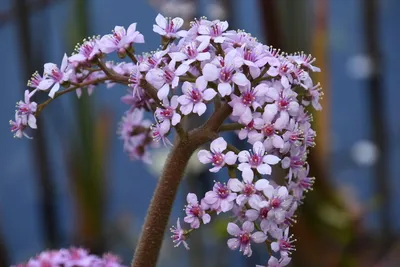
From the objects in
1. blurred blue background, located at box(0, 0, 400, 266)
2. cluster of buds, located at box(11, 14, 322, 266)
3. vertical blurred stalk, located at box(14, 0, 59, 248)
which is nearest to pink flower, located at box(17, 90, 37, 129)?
cluster of buds, located at box(11, 14, 322, 266)

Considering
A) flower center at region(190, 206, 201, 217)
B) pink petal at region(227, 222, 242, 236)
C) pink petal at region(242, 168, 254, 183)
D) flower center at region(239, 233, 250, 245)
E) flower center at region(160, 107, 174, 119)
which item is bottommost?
flower center at region(239, 233, 250, 245)

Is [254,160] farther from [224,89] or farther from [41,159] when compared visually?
[41,159]

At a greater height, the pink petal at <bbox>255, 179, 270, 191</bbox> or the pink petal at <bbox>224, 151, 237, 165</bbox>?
the pink petal at <bbox>224, 151, 237, 165</bbox>

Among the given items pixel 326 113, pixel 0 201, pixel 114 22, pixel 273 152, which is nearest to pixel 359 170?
pixel 326 113

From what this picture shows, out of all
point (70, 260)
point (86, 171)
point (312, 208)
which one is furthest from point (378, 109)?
point (70, 260)

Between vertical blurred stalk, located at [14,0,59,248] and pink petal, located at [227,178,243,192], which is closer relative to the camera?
pink petal, located at [227,178,243,192]

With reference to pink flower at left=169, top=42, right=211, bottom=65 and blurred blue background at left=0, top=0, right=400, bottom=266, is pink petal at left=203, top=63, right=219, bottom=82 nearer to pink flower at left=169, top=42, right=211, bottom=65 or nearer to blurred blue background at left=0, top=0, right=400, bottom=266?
pink flower at left=169, top=42, right=211, bottom=65

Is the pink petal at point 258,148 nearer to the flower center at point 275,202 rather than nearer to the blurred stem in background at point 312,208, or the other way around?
the flower center at point 275,202
